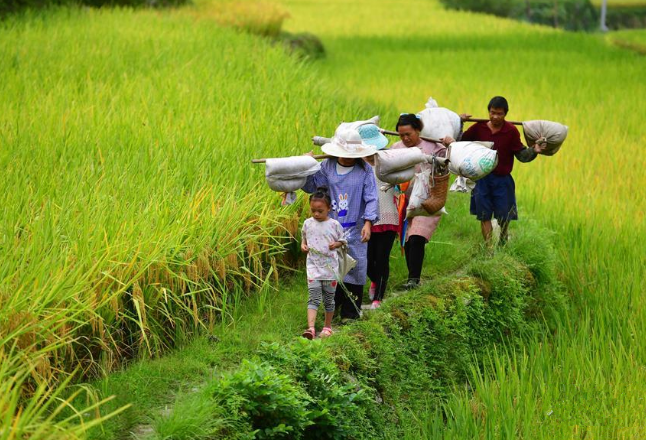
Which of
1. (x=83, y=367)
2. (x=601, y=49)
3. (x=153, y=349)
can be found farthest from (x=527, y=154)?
(x=601, y=49)

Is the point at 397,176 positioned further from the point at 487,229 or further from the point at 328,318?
the point at 487,229

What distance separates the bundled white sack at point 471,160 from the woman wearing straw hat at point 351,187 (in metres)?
0.43

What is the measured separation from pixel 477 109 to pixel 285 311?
725 centimetres

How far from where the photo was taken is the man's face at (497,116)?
6.08m

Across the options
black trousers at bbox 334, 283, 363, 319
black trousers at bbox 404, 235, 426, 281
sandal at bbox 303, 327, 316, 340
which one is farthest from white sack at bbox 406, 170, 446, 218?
sandal at bbox 303, 327, 316, 340

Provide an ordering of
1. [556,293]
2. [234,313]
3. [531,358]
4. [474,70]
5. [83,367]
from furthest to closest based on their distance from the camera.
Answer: [474,70]
[556,293]
[531,358]
[234,313]
[83,367]

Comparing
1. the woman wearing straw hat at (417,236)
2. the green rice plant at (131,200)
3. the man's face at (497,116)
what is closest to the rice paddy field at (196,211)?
the green rice plant at (131,200)

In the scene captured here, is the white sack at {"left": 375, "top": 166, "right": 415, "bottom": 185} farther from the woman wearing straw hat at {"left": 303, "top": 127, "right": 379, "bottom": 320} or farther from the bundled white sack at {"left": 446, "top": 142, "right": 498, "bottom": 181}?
the bundled white sack at {"left": 446, "top": 142, "right": 498, "bottom": 181}

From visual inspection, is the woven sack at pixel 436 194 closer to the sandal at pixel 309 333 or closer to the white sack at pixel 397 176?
the white sack at pixel 397 176

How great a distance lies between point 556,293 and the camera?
6.55 m

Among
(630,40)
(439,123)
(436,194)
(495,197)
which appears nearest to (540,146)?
(495,197)

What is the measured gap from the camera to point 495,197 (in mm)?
6289

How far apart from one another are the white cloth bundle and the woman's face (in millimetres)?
253

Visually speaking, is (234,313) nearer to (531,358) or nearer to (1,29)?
(531,358)
